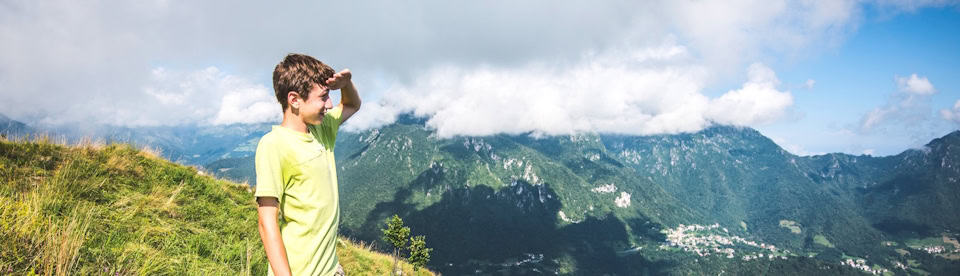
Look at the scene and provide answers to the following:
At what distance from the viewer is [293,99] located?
270 centimetres

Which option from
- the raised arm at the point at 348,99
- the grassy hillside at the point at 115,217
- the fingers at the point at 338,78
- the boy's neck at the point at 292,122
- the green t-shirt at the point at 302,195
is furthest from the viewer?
the raised arm at the point at 348,99

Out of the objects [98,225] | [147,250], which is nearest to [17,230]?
[147,250]

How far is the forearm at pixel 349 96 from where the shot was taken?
375 centimetres

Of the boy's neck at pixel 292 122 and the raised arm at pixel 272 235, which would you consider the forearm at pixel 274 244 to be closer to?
the raised arm at pixel 272 235

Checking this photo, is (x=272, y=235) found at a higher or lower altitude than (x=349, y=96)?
lower

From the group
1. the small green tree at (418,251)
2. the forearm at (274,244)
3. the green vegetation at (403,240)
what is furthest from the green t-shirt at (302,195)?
the small green tree at (418,251)

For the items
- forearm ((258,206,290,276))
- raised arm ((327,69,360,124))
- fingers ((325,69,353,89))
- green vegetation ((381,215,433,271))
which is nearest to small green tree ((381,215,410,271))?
green vegetation ((381,215,433,271))

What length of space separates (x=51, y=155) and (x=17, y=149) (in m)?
0.52

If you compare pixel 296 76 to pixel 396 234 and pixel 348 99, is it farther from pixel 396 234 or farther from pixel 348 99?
pixel 396 234

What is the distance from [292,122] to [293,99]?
0.18m

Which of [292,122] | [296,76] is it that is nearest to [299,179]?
[292,122]

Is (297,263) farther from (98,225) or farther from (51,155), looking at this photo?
(51,155)

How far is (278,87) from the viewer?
2637 millimetres

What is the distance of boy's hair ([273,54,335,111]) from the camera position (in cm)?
268
